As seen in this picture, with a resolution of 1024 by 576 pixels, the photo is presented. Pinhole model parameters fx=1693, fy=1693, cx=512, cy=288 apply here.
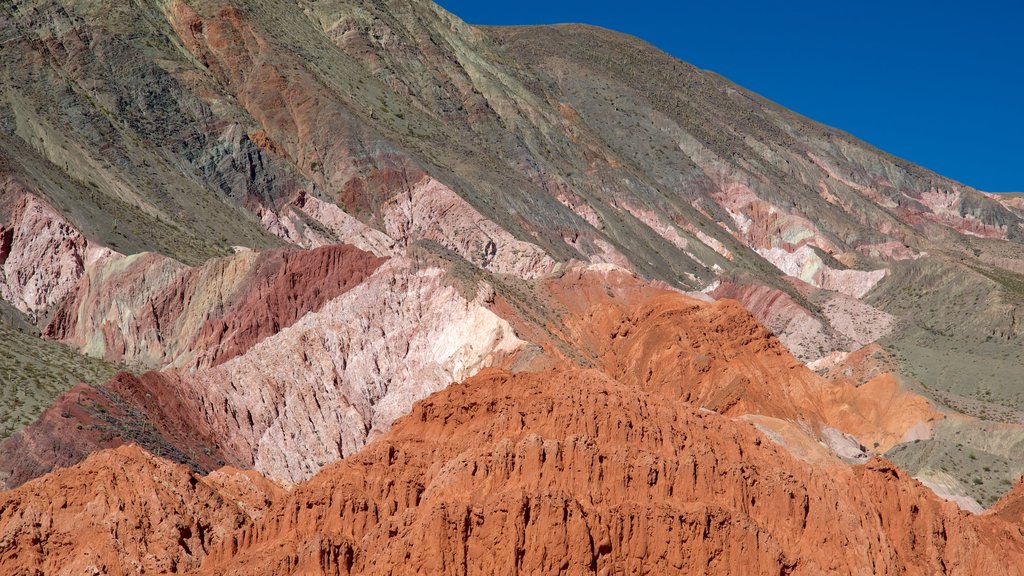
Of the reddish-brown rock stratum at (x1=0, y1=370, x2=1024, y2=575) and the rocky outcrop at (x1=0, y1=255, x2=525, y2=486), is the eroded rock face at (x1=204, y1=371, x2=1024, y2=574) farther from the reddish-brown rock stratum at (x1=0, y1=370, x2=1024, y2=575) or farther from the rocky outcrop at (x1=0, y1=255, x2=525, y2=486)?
the rocky outcrop at (x1=0, y1=255, x2=525, y2=486)

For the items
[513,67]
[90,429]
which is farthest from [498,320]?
[513,67]

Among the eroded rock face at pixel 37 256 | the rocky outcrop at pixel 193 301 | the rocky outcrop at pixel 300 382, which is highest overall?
the eroded rock face at pixel 37 256

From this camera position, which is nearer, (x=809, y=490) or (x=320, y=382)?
(x=809, y=490)

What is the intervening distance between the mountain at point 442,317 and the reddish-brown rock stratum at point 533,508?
12cm

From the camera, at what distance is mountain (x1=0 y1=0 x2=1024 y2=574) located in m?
46.2

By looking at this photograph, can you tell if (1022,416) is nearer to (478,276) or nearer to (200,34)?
(478,276)

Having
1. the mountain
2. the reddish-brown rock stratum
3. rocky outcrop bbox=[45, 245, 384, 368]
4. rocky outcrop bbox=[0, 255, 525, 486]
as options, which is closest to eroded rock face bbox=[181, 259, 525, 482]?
rocky outcrop bbox=[0, 255, 525, 486]

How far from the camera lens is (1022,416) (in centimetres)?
8569

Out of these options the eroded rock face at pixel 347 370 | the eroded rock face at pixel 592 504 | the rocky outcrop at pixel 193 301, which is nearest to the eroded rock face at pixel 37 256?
the rocky outcrop at pixel 193 301

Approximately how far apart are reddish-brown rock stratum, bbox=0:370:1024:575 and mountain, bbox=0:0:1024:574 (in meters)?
0.12

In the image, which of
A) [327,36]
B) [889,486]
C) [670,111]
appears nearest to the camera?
[889,486]

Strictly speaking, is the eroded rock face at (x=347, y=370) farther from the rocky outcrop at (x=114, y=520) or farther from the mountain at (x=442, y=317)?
the rocky outcrop at (x=114, y=520)

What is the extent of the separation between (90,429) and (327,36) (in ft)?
262

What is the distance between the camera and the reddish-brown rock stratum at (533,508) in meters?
43.4
